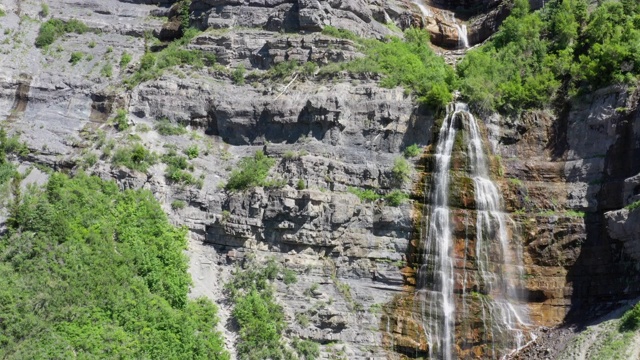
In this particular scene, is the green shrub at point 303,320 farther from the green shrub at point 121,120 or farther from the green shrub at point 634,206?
the green shrub at point 634,206

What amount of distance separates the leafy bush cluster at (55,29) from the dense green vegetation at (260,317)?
17.4 m

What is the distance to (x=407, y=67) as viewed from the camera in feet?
114

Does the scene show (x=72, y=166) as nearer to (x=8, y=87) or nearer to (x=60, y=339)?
(x=8, y=87)

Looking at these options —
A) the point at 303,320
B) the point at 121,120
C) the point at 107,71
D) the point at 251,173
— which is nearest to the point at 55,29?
the point at 107,71

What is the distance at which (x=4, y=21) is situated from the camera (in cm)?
3766

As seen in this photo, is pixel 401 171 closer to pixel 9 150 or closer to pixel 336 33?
pixel 336 33

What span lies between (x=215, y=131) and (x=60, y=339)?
13432 mm

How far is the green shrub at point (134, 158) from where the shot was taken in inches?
1198

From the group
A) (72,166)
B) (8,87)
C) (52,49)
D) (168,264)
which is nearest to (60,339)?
(168,264)

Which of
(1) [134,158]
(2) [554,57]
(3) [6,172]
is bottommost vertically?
(3) [6,172]

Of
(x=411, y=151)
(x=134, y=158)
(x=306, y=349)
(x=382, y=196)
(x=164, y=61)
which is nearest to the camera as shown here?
(x=306, y=349)

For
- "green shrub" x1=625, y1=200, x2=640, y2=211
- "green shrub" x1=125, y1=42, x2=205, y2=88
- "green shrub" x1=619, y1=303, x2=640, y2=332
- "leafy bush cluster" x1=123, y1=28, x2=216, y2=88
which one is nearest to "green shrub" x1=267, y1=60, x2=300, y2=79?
"leafy bush cluster" x1=123, y1=28, x2=216, y2=88

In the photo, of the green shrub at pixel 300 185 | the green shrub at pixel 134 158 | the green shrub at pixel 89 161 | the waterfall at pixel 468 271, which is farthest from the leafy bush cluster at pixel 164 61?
the waterfall at pixel 468 271

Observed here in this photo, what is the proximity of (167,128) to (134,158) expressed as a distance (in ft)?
8.95
